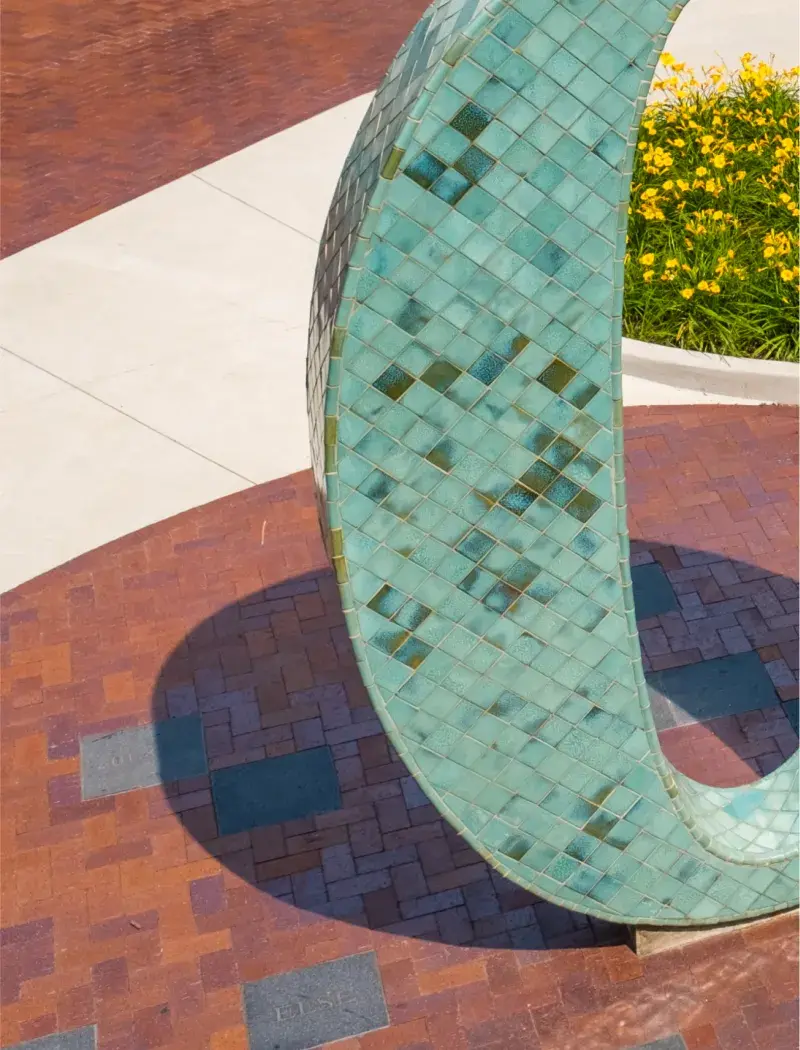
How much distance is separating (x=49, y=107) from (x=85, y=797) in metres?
6.89

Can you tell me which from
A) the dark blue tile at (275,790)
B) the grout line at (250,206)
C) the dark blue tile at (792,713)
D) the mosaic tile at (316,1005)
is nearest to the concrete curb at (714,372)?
the dark blue tile at (792,713)

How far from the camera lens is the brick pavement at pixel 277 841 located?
533cm

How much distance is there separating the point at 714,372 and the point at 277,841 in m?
3.98

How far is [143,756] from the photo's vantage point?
630cm

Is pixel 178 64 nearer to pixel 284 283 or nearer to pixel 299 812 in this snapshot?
pixel 284 283

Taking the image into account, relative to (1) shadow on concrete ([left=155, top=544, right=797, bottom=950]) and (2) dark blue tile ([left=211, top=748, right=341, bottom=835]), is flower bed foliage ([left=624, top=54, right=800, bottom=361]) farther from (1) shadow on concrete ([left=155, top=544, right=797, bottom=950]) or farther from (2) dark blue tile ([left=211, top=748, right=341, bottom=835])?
(2) dark blue tile ([left=211, top=748, right=341, bottom=835])

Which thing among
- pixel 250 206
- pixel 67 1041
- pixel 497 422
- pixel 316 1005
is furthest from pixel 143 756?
pixel 250 206

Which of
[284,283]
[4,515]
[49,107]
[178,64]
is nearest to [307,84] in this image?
[178,64]

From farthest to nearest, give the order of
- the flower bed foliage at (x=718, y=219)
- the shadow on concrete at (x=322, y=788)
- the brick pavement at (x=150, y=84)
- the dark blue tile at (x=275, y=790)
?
1. the brick pavement at (x=150, y=84)
2. the flower bed foliage at (x=718, y=219)
3. the dark blue tile at (x=275, y=790)
4. the shadow on concrete at (x=322, y=788)

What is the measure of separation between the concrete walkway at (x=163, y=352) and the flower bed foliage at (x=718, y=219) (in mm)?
528

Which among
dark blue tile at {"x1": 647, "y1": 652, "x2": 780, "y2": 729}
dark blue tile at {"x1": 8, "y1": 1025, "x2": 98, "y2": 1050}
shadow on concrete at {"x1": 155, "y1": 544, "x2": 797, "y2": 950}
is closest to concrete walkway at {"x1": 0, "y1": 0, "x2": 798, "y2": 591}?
shadow on concrete at {"x1": 155, "y1": 544, "x2": 797, "y2": 950}

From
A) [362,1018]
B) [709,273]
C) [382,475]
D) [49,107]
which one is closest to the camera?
[382,475]

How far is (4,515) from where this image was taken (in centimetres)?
753

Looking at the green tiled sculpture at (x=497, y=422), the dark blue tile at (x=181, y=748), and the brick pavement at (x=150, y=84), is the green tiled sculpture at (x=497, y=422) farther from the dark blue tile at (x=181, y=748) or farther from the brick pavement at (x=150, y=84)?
the brick pavement at (x=150, y=84)
